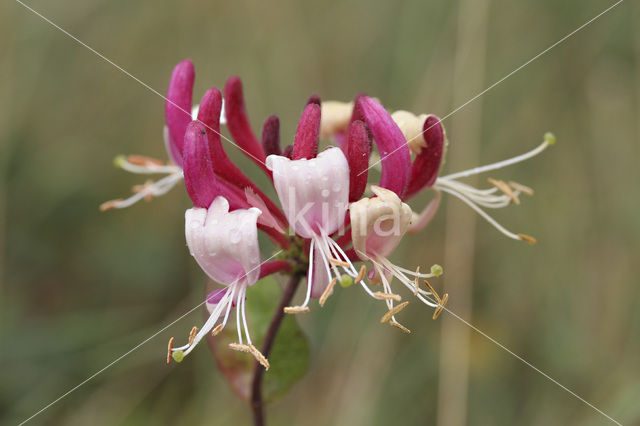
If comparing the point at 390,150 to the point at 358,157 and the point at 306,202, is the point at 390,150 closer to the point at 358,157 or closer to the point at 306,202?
the point at 358,157

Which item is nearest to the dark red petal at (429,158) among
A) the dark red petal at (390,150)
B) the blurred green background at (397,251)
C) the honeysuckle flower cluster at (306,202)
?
the honeysuckle flower cluster at (306,202)

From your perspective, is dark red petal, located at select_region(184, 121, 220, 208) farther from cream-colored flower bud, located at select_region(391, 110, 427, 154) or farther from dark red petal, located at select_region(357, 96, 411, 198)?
cream-colored flower bud, located at select_region(391, 110, 427, 154)

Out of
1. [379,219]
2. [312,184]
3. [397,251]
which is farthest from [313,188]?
[397,251]

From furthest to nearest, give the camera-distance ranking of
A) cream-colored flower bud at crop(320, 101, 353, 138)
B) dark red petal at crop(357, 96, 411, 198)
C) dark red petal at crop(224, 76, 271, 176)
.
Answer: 1. cream-colored flower bud at crop(320, 101, 353, 138)
2. dark red petal at crop(224, 76, 271, 176)
3. dark red petal at crop(357, 96, 411, 198)

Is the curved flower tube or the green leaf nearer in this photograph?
the curved flower tube

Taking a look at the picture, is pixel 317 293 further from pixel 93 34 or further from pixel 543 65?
pixel 93 34

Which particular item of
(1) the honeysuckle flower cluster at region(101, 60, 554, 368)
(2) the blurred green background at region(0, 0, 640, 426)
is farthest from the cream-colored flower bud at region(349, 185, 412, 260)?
(2) the blurred green background at region(0, 0, 640, 426)

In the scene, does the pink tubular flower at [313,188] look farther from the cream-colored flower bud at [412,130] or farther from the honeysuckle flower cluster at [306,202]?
the cream-colored flower bud at [412,130]
